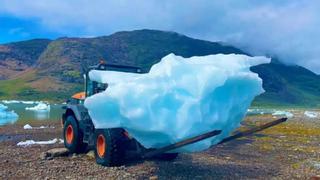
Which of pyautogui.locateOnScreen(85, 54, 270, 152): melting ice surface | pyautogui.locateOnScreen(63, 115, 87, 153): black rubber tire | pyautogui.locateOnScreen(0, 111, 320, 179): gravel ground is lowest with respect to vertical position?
pyautogui.locateOnScreen(0, 111, 320, 179): gravel ground

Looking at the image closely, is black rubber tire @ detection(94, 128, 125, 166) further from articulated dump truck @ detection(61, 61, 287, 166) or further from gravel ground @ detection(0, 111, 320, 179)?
gravel ground @ detection(0, 111, 320, 179)

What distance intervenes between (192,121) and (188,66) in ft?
5.17

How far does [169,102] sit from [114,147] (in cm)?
261

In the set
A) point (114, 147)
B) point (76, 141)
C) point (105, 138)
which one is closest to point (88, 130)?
point (76, 141)

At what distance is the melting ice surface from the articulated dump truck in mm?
364

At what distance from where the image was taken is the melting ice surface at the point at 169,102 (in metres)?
10.6

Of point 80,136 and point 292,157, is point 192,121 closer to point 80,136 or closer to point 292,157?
point 80,136

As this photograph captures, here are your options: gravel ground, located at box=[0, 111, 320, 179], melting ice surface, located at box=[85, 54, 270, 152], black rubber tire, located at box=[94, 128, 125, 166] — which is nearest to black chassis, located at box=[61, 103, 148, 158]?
black rubber tire, located at box=[94, 128, 125, 166]

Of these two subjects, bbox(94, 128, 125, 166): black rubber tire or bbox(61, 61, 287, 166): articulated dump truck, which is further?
bbox(94, 128, 125, 166): black rubber tire

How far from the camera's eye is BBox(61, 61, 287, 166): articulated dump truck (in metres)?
11.9

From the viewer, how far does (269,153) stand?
1992cm

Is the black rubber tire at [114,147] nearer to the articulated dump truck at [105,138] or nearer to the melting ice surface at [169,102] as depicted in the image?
the articulated dump truck at [105,138]

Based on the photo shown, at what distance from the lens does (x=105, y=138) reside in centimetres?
1254

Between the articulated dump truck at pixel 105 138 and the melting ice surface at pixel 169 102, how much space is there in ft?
1.19
